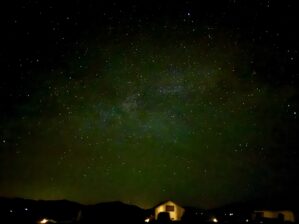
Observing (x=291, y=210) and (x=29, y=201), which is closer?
(x=291, y=210)

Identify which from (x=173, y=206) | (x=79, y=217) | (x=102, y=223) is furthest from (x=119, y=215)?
(x=173, y=206)

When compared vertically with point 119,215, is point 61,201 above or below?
above

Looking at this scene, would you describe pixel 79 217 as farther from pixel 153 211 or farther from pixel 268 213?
pixel 268 213

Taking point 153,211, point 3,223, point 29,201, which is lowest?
point 3,223

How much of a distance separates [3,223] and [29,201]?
6906 cm

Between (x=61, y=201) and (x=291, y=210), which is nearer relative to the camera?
(x=291, y=210)

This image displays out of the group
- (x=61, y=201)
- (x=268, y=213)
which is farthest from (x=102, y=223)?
(x=61, y=201)

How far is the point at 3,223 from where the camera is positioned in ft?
56.5

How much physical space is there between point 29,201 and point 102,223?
227ft

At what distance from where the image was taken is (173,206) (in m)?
48.9

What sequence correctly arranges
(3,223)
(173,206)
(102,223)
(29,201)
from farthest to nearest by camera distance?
(29,201) < (173,206) < (102,223) < (3,223)

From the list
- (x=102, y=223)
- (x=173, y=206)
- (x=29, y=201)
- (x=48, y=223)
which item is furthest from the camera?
(x=29, y=201)

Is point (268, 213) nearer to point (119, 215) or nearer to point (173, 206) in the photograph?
point (173, 206)

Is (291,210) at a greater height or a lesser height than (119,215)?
greater
